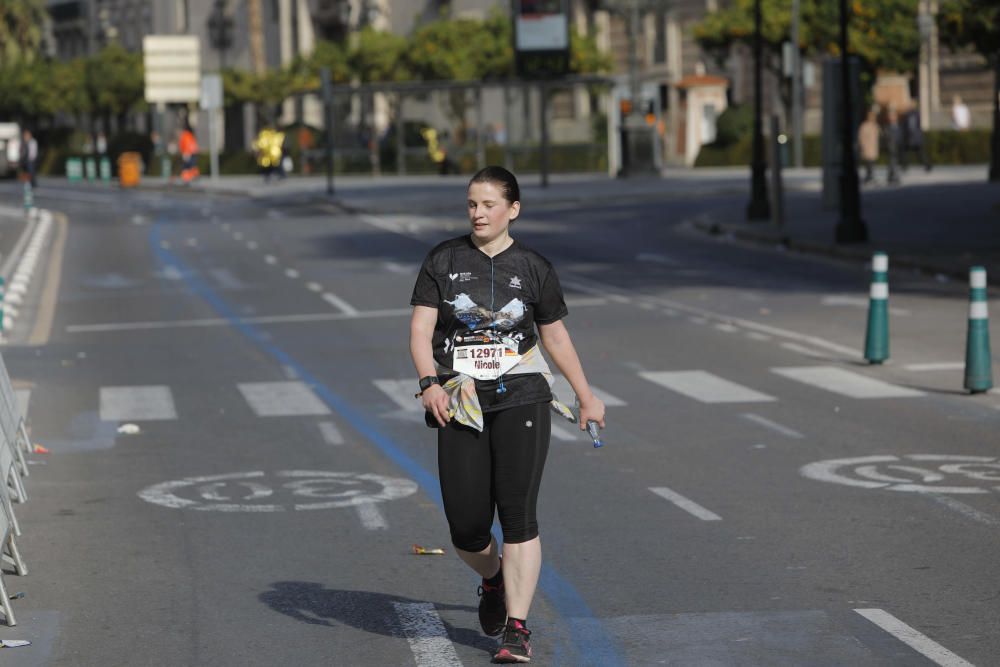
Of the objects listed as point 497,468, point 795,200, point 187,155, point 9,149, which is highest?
point 9,149

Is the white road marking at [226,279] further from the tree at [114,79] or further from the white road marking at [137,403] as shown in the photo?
the tree at [114,79]

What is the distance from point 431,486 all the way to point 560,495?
32.9 inches

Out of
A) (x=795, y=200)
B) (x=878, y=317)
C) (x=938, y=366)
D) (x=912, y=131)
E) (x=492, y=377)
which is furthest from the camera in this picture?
(x=912, y=131)

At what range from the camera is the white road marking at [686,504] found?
1042 cm

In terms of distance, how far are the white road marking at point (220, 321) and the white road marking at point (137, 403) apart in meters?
5.83

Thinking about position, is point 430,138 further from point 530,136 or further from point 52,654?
point 52,654

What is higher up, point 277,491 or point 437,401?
point 437,401

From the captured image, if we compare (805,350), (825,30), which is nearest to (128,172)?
(825,30)

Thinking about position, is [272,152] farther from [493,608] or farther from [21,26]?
[21,26]

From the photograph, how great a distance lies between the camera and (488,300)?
23.7 ft

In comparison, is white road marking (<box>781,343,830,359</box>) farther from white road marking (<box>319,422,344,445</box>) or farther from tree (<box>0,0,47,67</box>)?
tree (<box>0,0,47,67</box>)

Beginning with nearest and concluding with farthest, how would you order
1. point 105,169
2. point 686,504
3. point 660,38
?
point 686,504 → point 660,38 → point 105,169

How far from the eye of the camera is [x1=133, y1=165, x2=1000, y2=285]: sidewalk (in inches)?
1178

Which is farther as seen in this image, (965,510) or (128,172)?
(128,172)
